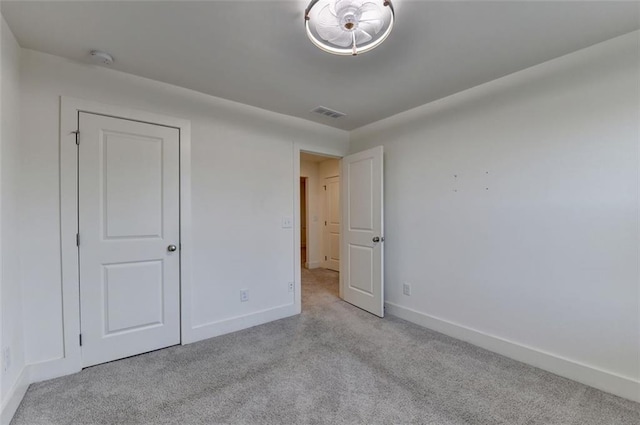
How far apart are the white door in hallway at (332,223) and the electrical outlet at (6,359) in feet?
14.9

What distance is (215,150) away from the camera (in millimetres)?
2670

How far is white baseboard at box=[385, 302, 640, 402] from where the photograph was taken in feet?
5.87

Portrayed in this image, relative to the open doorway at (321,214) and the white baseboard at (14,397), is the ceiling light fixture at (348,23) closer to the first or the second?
the white baseboard at (14,397)

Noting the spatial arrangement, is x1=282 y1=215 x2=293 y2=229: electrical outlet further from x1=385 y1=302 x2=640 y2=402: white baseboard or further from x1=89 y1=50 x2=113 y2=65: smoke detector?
x1=89 y1=50 x2=113 y2=65: smoke detector

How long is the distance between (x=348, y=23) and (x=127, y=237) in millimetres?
2270

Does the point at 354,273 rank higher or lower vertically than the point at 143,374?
higher

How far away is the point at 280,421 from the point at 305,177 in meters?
4.85

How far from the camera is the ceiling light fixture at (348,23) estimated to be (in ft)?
4.65

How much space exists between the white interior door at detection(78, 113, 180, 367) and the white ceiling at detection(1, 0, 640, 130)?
1.86 ft

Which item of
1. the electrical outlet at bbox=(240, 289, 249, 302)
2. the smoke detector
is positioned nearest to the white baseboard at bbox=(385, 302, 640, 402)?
the electrical outlet at bbox=(240, 289, 249, 302)

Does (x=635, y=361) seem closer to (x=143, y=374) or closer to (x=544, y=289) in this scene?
(x=544, y=289)

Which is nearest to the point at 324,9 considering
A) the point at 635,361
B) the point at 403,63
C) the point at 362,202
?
the point at 403,63

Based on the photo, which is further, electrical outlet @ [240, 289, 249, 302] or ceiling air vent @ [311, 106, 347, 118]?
ceiling air vent @ [311, 106, 347, 118]

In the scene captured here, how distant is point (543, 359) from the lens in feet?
6.89
